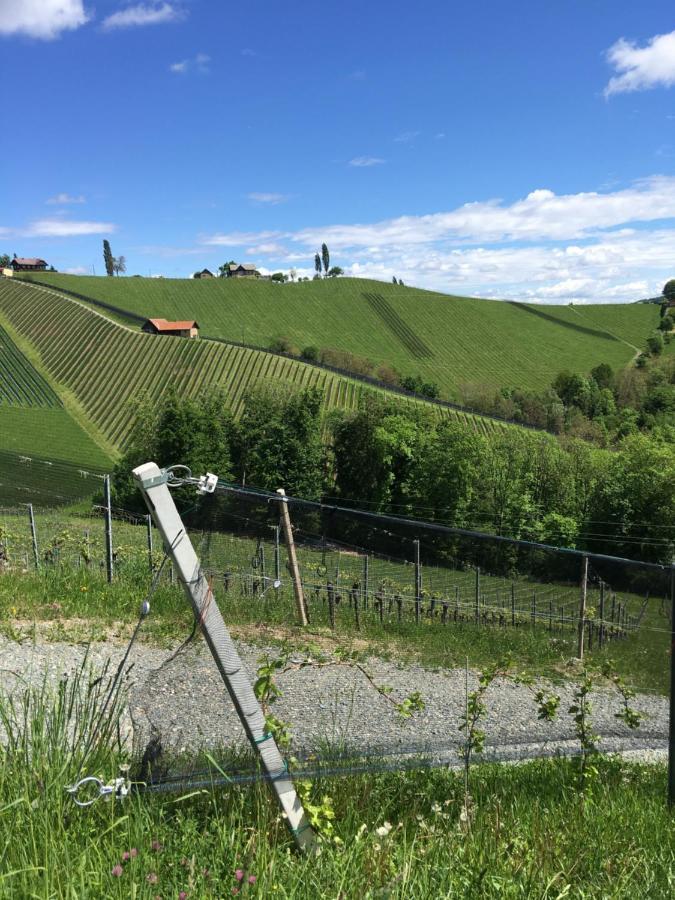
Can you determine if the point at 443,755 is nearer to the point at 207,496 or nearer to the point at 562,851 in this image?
the point at 562,851

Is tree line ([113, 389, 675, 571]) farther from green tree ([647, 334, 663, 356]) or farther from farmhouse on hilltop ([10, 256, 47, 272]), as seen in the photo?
farmhouse on hilltop ([10, 256, 47, 272])

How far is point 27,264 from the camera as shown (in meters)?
147

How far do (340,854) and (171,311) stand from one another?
113 meters

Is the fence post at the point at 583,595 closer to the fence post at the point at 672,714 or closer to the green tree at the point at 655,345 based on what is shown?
the fence post at the point at 672,714

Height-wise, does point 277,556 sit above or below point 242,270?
below

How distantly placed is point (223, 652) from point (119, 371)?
74474 mm

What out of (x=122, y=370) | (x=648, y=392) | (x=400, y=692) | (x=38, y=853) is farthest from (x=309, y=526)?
(x=648, y=392)

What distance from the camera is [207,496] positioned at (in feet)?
11.4

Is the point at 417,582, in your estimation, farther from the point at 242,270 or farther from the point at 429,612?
the point at 242,270

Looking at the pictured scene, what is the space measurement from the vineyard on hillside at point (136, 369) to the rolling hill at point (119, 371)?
0.11 m

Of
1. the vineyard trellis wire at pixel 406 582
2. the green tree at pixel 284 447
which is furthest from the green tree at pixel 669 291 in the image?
the vineyard trellis wire at pixel 406 582

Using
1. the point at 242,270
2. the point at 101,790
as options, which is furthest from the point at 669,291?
the point at 101,790

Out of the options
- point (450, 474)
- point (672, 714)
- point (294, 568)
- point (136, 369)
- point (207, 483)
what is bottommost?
point (450, 474)

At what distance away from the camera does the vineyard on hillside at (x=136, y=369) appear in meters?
65.9
